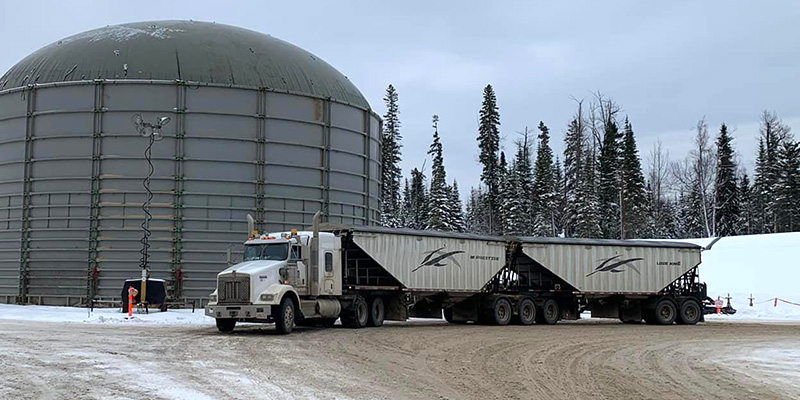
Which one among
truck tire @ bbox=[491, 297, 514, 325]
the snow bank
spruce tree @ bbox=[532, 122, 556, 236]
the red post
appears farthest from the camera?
spruce tree @ bbox=[532, 122, 556, 236]

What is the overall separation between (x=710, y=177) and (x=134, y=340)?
251ft

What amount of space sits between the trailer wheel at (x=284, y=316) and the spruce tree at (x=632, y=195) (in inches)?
2277

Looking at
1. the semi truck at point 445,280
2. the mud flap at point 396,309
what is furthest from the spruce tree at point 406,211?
the mud flap at point 396,309

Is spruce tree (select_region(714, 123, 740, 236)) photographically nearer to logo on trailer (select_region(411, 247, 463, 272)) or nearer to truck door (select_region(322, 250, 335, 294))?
logo on trailer (select_region(411, 247, 463, 272))

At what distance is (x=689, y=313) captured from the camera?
34.9 meters

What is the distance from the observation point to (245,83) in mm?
37719

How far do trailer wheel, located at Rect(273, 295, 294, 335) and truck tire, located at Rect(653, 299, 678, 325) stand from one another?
17.1 m

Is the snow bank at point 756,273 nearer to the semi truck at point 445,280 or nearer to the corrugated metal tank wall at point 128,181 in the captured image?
the semi truck at point 445,280

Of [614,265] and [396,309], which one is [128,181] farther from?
[614,265]

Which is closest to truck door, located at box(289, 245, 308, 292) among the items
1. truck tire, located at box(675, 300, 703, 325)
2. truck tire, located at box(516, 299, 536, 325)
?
truck tire, located at box(516, 299, 536, 325)

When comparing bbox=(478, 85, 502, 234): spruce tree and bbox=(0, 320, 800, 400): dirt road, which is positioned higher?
bbox=(478, 85, 502, 234): spruce tree

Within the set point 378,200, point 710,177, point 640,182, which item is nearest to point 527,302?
point 378,200

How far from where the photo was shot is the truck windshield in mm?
25312

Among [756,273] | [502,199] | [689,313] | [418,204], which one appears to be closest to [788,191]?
[502,199]
